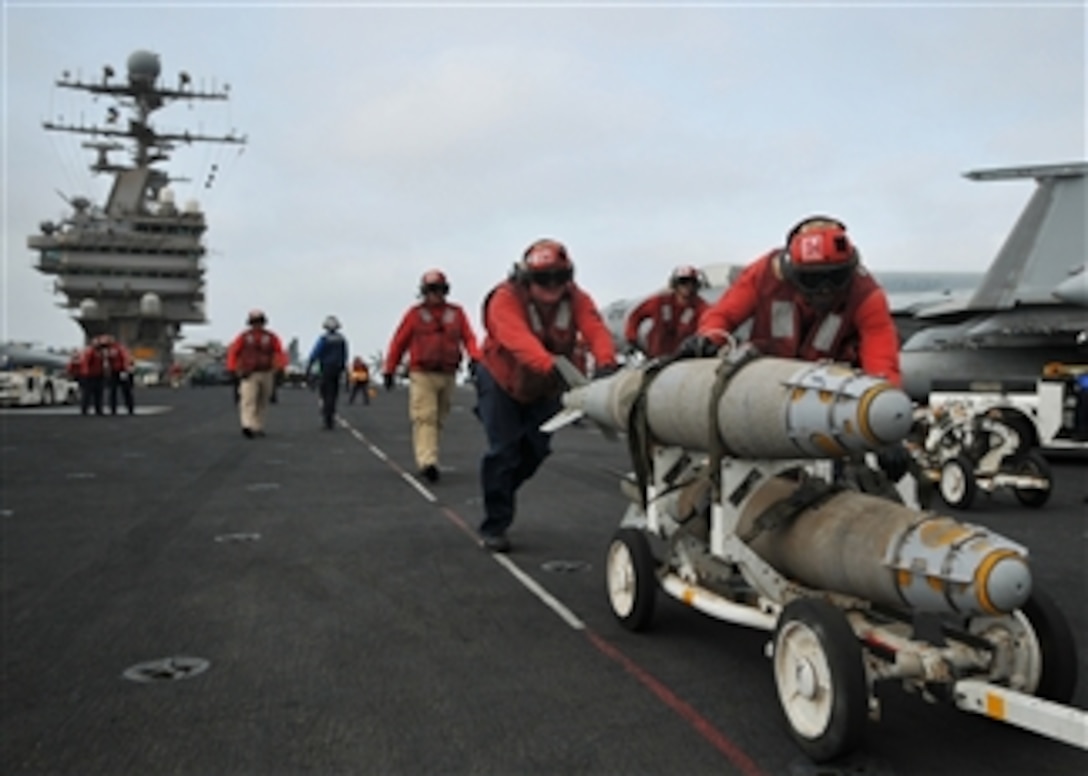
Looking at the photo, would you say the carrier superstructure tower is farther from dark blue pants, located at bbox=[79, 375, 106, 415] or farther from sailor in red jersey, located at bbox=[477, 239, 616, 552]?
sailor in red jersey, located at bbox=[477, 239, 616, 552]

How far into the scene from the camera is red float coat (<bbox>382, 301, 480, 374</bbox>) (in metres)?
11.2

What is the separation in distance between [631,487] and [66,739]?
118 inches

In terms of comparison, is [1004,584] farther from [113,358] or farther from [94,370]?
[94,370]

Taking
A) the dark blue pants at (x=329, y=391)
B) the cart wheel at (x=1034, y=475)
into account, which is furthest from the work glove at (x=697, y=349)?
the dark blue pants at (x=329, y=391)

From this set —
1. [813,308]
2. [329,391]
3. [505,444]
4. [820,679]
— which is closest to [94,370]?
[329,391]

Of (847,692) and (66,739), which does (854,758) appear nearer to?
(847,692)

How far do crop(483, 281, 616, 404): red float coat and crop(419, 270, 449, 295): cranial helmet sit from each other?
173 inches

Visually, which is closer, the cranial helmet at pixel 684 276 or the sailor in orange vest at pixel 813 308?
the sailor in orange vest at pixel 813 308

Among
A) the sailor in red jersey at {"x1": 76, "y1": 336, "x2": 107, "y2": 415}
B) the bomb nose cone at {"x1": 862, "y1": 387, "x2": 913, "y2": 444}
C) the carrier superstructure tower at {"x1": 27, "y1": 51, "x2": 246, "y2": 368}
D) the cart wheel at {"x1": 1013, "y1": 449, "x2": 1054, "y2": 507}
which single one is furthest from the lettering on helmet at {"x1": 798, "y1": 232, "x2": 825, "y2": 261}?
the carrier superstructure tower at {"x1": 27, "y1": 51, "x2": 246, "y2": 368}

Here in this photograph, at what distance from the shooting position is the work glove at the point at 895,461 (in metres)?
3.93

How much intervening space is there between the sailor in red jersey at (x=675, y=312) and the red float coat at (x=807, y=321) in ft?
20.9

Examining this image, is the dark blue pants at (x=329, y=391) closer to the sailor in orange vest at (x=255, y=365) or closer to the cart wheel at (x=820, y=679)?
the sailor in orange vest at (x=255, y=365)

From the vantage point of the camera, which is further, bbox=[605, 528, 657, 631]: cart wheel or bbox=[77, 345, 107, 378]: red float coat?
bbox=[77, 345, 107, 378]: red float coat

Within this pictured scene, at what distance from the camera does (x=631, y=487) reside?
539 cm
